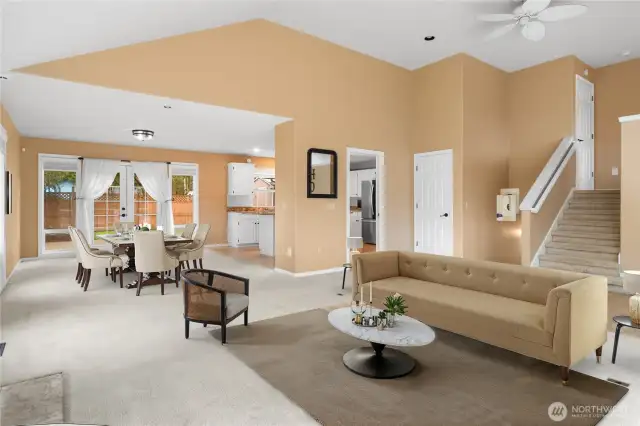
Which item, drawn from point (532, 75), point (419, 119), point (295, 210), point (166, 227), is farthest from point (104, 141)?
point (532, 75)

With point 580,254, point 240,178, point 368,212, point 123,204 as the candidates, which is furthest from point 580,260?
point 123,204

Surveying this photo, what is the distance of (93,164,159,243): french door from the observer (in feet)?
30.3

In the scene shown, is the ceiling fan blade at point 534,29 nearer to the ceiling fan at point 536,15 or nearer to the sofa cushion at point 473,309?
the ceiling fan at point 536,15

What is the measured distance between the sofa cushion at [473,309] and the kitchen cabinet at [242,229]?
7.17 meters

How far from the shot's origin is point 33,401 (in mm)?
2393

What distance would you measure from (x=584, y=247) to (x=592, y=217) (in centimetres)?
71

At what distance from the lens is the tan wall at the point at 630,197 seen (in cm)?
507

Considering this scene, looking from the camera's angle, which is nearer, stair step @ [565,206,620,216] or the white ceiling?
the white ceiling

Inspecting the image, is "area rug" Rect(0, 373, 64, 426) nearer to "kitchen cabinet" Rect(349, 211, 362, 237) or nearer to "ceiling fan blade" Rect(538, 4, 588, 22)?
"ceiling fan blade" Rect(538, 4, 588, 22)

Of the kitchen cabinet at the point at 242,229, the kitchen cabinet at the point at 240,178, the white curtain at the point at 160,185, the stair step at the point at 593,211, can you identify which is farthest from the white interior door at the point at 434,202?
the white curtain at the point at 160,185

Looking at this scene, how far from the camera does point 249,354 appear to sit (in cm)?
314

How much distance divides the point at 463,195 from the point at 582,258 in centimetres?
204

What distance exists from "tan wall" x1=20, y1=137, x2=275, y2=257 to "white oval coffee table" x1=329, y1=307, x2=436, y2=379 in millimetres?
8192

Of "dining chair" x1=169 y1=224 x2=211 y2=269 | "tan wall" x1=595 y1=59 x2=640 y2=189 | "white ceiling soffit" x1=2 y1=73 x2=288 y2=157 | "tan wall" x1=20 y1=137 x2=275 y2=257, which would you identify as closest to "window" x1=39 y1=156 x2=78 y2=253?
"tan wall" x1=20 y1=137 x2=275 y2=257
